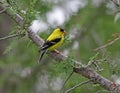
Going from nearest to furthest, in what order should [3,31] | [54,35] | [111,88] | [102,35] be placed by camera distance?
[111,88], [54,35], [102,35], [3,31]

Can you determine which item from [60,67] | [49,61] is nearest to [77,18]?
[49,61]

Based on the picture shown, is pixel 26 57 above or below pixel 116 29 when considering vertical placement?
above

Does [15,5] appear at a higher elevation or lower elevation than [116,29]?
higher

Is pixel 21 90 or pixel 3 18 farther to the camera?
pixel 3 18

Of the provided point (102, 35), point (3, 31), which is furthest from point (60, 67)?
point (3, 31)

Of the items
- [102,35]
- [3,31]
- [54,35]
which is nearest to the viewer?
[54,35]

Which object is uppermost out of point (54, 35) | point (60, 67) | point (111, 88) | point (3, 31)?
point (3, 31)

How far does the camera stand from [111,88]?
15.1 feet

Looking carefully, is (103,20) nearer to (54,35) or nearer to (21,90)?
(21,90)

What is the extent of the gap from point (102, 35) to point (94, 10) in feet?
1.94

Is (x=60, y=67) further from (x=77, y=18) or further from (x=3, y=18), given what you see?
(x=3, y=18)

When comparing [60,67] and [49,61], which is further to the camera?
[49,61]

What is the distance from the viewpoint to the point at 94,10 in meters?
9.76

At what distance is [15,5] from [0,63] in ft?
16.1
